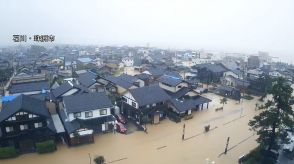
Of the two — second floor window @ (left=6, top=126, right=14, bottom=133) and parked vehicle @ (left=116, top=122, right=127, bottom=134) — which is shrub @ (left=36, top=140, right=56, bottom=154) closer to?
second floor window @ (left=6, top=126, right=14, bottom=133)

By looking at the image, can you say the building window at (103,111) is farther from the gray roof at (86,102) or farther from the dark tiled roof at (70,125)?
the dark tiled roof at (70,125)

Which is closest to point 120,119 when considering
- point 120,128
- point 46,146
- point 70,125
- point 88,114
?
point 120,128

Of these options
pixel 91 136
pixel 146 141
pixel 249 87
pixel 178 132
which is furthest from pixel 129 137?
pixel 249 87

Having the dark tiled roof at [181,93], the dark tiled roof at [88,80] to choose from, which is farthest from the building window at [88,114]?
the dark tiled roof at [181,93]

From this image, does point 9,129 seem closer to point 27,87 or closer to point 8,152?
point 8,152

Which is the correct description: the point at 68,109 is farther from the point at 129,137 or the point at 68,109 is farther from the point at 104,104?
the point at 129,137

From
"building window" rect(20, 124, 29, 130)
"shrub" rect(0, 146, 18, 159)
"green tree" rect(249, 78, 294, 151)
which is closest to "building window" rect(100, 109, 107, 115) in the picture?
"building window" rect(20, 124, 29, 130)
